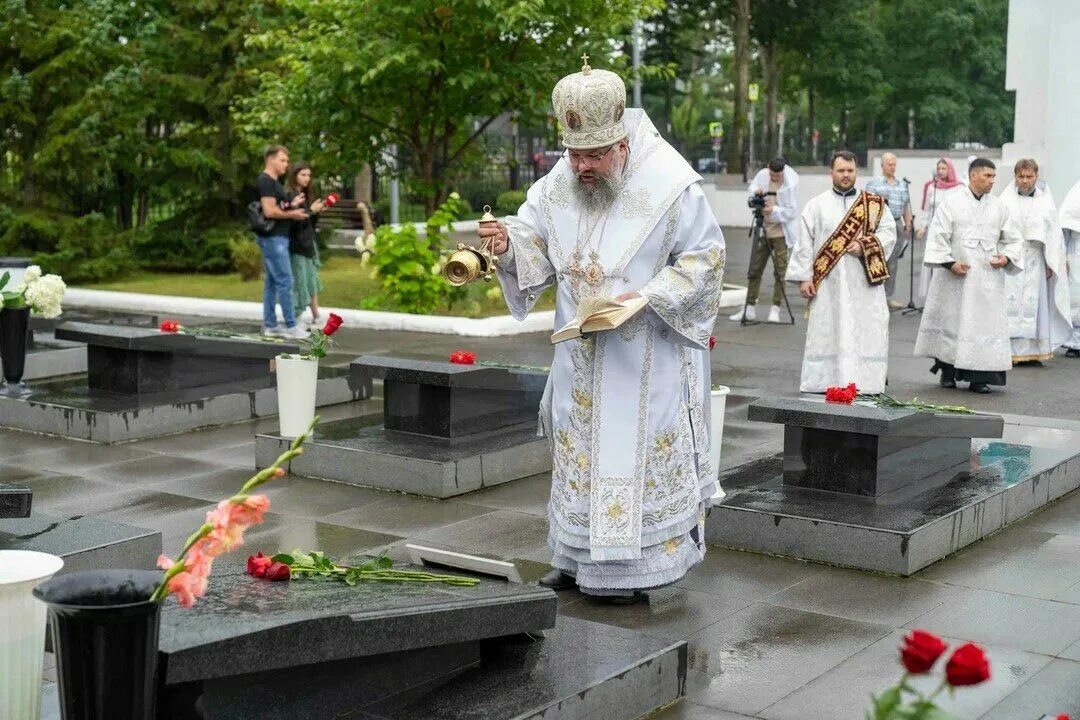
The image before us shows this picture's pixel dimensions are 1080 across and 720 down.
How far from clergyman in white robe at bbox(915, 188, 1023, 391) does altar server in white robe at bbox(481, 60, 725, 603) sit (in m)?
6.44

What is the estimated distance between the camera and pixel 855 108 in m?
51.7

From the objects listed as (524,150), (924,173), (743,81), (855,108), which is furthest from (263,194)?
(855,108)

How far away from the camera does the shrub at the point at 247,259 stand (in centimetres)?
2159

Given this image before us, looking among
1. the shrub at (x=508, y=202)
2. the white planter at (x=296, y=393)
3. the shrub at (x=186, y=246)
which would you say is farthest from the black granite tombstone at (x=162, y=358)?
the shrub at (x=508, y=202)

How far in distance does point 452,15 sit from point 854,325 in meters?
8.44

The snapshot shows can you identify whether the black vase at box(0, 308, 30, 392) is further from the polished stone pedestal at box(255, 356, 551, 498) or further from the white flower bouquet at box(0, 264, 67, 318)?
the polished stone pedestal at box(255, 356, 551, 498)

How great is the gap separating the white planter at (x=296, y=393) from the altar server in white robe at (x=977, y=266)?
18.2 feet

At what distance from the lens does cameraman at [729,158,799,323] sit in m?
16.7

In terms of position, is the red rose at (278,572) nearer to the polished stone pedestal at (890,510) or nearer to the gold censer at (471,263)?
the gold censer at (471,263)

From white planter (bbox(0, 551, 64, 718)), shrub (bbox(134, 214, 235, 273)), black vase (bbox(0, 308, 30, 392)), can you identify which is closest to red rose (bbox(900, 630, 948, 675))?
white planter (bbox(0, 551, 64, 718))

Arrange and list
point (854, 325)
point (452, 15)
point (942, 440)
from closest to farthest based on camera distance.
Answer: point (942, 440), point (854, 325), point (452, 15)

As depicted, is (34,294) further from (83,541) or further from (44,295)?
(83,541)

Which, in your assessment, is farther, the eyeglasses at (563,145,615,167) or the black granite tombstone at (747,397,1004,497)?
the black granite tombstone at (747,397,1004,497)

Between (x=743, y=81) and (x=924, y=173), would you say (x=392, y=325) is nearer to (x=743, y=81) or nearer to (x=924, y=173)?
(x=924, y=173)
